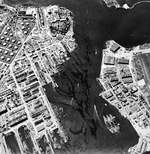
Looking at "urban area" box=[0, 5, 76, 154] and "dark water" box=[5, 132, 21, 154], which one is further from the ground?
"urban area" box=[0, 5, 76, 154]

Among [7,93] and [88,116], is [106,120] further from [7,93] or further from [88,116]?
[7,93]

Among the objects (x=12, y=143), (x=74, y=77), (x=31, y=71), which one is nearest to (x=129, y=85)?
(x=74, y=77)

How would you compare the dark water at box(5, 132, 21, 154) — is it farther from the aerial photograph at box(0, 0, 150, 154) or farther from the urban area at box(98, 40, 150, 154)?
the urban area at box(98, 40, 150, 154)

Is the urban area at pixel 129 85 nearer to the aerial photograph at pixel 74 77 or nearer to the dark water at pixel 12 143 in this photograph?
the aerial photograph at pixel 74 77

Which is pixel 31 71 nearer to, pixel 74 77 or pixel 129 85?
pixel 74 77

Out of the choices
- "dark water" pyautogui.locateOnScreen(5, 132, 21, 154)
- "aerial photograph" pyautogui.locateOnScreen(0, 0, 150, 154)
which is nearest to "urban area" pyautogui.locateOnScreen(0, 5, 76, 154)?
"dark water" pyautogui.locateOnScreen(5, 132, 21, 154)

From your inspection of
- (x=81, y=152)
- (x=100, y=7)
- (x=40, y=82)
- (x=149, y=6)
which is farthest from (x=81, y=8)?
(x=81, y=152)
